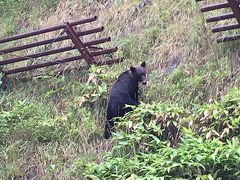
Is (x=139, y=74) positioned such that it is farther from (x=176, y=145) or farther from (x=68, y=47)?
(x=176, y=145)

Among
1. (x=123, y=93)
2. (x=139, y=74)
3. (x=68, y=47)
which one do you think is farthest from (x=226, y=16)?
(x=68, y=47)

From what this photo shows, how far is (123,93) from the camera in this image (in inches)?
329

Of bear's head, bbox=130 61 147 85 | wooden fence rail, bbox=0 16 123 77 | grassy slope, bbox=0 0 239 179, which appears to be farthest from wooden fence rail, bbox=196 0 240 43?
wooden fence rail, bbox=0 16 123 77

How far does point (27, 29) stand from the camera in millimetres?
11891

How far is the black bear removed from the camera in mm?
8141

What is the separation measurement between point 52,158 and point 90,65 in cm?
218

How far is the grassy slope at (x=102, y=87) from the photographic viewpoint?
322 inches

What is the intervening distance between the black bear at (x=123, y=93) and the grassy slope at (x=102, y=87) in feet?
0.71

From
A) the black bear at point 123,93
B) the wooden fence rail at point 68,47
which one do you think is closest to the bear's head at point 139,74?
the black bear at point 123,93

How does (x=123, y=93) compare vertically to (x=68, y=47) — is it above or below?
below

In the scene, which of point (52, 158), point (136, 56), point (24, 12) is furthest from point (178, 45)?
point (24, 12)

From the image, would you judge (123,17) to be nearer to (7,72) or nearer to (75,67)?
(75,67)

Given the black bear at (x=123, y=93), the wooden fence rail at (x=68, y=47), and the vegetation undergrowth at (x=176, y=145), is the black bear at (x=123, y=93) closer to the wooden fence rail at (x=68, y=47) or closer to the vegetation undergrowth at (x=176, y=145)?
the vegetation undergrowth at (x=176, y=145)

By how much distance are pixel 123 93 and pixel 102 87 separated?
60 centimetres
